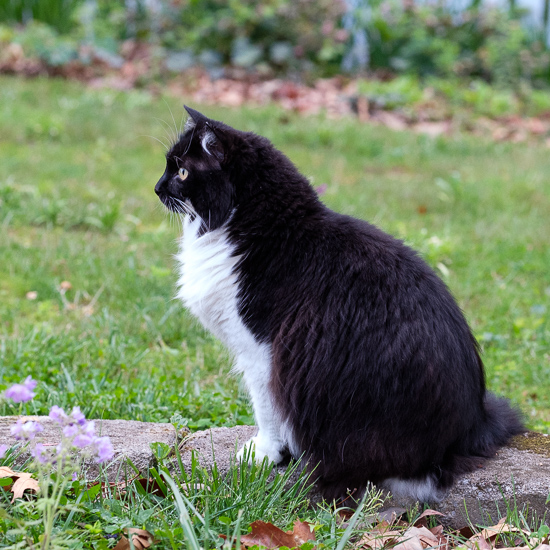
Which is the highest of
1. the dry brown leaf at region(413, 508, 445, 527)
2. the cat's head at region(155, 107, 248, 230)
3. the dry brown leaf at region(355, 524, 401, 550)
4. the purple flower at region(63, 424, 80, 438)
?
the cat's head at region(155, 107, 248, 230)

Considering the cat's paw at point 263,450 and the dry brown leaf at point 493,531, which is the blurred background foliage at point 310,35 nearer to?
the cat's paw at point 263,450

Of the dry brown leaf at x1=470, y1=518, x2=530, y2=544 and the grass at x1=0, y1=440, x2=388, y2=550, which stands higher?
the grass at x1=0, y1=440, x2=388, y2=550

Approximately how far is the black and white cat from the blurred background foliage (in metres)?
7.27

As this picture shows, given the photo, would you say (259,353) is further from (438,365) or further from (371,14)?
(371,14)

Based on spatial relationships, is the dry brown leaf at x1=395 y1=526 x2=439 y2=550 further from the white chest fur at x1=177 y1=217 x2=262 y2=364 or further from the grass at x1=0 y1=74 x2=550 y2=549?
the white chest fur at x1=177 y1=217 x2=262 y2=364

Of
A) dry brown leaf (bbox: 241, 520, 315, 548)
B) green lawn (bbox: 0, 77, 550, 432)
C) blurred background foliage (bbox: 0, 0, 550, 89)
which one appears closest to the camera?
dry brown leaf (bbox: 241, 520, 315, 548)

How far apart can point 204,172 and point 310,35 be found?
771cm

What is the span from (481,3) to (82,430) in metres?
10.7

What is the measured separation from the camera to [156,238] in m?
4.67

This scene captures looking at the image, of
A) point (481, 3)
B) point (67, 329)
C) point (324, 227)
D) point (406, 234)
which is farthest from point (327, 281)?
point (481, 3)

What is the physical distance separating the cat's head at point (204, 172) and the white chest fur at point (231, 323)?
9 cm

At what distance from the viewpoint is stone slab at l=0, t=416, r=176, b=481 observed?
211 cm

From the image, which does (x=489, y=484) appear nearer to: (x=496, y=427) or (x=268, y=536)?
(x=496, y=427)

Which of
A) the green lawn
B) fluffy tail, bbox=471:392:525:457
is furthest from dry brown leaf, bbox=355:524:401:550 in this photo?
the green lawn
